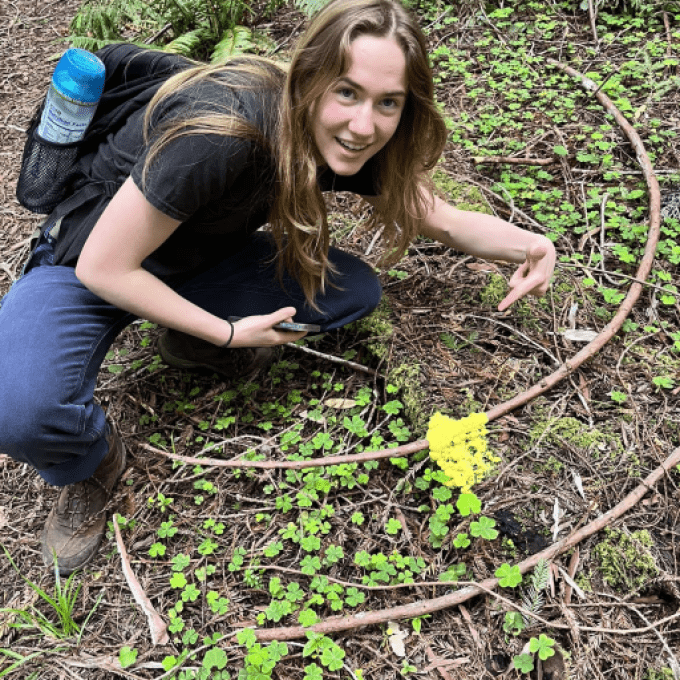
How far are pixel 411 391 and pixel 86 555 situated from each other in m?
1.50

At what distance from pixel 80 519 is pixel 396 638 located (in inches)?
53.5

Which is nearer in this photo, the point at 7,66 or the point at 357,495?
the point at 357,495

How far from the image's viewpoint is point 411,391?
2609 millimetres

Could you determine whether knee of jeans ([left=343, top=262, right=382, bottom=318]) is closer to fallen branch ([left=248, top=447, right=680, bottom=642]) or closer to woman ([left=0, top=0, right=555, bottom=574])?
woman ([left=0, top=0, right=555, bottom=574])

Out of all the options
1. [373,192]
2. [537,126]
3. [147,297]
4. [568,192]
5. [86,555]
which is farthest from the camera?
[537,126]

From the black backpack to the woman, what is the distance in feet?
0.27

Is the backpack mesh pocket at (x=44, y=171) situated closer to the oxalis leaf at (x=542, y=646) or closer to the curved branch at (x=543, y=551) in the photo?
the curved branch at (x=543, y=551)

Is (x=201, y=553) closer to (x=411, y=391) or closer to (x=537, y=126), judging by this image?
(x=411, y=391)

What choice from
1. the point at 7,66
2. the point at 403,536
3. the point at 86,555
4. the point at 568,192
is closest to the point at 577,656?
the point at 403,536

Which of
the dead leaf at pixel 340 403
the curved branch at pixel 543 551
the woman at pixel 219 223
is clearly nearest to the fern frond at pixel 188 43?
the woman at pixel 219 223

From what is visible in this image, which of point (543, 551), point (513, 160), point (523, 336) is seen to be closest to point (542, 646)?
point (543, 551)

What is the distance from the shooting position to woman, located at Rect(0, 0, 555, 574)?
1.94 metres

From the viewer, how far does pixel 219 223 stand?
2.34 m

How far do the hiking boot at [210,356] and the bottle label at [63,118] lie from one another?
98 centimetres
